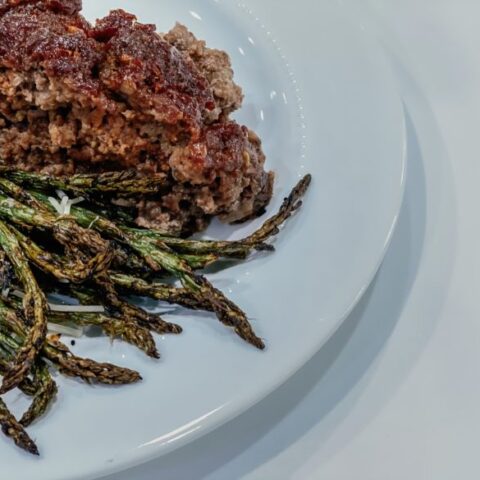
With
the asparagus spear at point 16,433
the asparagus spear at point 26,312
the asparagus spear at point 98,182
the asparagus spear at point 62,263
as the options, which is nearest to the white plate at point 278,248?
the asparagus spear at point 16,433

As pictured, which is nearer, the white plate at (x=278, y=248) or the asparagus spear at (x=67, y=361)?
the white plate at (x=278, y=248)

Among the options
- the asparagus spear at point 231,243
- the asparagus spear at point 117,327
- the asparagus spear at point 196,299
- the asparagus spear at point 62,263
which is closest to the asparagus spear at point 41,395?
the asparagus spear at point 117,327

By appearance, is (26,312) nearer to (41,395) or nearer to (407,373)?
(41,395)

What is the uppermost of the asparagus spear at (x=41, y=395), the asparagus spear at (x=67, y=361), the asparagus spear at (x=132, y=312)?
the asparagus spear at (x=132, y=312)

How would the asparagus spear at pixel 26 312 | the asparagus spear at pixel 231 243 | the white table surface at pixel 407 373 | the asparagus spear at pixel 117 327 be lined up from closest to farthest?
the asparagus spear at pixel 26 312
the asparagus spear at pixel 117 327
the white table surface at pixel 407 373
the asparagus spear at pixel 231 243

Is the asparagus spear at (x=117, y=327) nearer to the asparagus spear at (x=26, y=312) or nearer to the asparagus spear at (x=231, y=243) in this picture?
the asparagus spear at (x=26, y=312)

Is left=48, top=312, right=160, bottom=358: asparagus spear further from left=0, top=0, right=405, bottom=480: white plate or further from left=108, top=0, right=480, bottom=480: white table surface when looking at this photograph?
left=108, top=0, right=480, bottom=480: white table surface

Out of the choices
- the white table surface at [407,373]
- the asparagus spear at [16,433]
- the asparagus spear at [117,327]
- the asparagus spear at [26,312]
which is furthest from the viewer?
the white table surface at [407,373]

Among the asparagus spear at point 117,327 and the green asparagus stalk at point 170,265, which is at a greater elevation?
the green asparagus stalk at point 170,265
